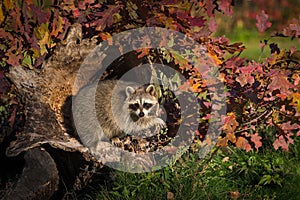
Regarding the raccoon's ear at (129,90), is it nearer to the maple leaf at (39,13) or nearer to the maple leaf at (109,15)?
the maple leaf at (39,13)

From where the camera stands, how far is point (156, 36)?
445 cm

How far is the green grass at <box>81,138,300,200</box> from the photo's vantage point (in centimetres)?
417

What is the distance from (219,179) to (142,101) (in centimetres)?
120

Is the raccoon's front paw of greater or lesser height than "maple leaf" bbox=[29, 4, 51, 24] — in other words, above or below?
below

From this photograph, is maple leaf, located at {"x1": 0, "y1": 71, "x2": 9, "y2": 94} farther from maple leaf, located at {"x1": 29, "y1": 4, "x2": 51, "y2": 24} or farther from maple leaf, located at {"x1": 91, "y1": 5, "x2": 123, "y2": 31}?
maple leaf, located at {"x1": 91, "y1": 5, "x2": 123, "y2": 31}

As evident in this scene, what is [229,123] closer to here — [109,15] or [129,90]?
[109,15]

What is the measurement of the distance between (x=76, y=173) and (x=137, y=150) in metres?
0.61

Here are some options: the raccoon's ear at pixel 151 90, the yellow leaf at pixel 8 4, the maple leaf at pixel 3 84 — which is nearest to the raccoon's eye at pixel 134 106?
the raccoon's ear at pixel 151 90

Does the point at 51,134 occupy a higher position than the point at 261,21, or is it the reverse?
the point at 261,21

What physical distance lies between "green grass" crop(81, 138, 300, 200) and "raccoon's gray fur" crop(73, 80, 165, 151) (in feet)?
A: 2.56

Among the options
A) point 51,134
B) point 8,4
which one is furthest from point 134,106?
point 8,4

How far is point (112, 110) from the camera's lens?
5.72m

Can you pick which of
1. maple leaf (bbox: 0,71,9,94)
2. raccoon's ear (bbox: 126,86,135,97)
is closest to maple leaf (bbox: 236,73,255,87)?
raccoon's ear (bbox: 126,86,135,97)

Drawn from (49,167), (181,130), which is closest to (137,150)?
(181,130)
